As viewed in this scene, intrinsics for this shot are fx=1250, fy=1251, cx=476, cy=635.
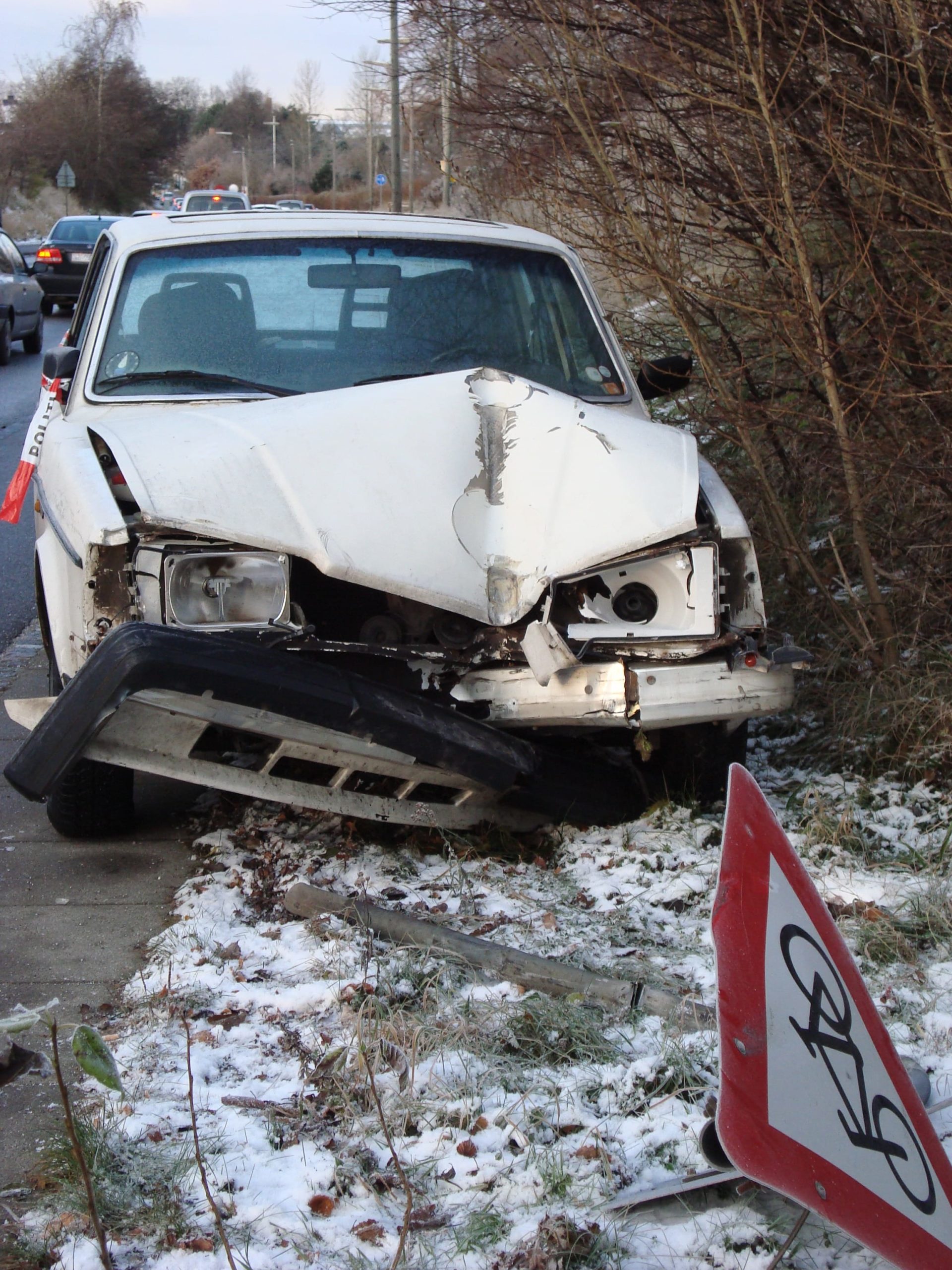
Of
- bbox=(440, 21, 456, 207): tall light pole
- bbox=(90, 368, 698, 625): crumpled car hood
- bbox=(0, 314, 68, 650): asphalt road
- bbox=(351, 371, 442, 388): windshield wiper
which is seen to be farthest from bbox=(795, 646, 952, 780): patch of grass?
bbox=(0, 314, 68, 650): asphalt road

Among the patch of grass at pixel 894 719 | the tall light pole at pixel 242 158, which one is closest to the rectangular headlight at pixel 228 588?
the patch of grass at pixel 894 719

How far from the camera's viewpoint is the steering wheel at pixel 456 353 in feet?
14.4

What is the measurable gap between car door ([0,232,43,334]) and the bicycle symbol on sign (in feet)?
58.1

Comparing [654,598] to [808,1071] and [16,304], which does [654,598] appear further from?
[16,304]

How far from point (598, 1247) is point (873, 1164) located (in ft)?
2.19

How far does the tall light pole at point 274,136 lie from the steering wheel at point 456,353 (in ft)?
319

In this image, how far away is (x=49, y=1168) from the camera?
2.35m

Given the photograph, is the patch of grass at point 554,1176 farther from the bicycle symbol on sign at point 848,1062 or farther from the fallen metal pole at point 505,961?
the bicycle symbol on sign at point 848,1062

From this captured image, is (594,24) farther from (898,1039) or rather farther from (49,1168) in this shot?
(49,1168)

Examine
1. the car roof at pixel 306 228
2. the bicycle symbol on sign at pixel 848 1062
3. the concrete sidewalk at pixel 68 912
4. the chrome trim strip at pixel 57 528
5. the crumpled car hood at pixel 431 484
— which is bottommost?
the concrete sidewalk at pixel 68 912

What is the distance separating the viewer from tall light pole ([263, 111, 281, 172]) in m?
96.8

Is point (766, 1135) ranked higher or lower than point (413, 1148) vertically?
higher

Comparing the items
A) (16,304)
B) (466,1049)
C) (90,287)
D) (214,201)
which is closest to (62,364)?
(90,287)

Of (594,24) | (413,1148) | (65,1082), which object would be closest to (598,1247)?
(413,1148)
